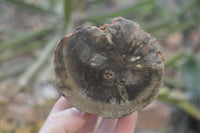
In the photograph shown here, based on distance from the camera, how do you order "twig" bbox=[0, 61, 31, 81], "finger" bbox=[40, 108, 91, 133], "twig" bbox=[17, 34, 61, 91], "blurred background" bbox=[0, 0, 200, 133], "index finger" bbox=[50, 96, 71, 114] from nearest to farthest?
"finger" bbox=[40, 108, 91, 133]
"index finger" bbox=[50, 96, 71, 114]
"twig" bbox=[17, 34, 61, 91]
"blurred background" bbox=[0, 0, 200, 133]
"twig" bbox=[0, 61, 31, 81]

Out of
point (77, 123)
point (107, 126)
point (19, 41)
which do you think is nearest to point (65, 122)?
point (77, 123)

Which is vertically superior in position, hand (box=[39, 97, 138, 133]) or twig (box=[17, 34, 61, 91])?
hand (box=[39, 97, 138, 133])

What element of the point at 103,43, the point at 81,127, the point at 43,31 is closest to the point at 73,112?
the point at 81,127

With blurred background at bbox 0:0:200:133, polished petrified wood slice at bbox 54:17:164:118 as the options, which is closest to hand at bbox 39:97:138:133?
polished petrified wood slice at bbox 54:17:164:118

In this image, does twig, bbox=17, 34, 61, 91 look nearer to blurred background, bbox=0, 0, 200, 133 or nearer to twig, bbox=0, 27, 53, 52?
blurred background, bbox=0, 0, 200, 133

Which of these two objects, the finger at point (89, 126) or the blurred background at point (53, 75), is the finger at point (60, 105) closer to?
the finger at point (89, 126)

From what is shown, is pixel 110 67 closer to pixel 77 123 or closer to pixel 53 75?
pixel 77 123

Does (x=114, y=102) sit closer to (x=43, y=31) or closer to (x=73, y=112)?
(x=73, y=112)

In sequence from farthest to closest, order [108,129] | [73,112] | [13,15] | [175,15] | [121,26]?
[13,15] < [175,15] < [108,129] < [73,112] < [121,26]

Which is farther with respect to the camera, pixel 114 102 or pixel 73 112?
pixel 73 112
